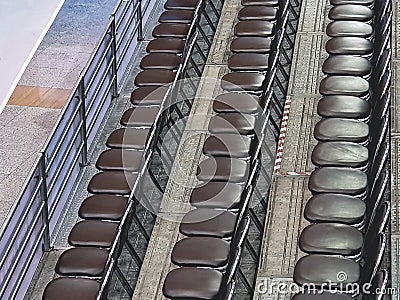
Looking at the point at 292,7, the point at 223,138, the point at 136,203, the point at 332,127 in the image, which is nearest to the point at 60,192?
the point at 136,203

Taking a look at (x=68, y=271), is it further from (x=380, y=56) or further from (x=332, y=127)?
(x=380, y=56)

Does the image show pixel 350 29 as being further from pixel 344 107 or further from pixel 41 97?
pixel 41 97

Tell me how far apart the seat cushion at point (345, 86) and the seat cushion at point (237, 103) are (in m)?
0.55

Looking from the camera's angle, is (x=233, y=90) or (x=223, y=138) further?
(x=233, y=90)

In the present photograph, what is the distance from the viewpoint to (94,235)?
233 inches

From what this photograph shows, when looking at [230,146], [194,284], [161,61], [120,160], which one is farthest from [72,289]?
[161,61]

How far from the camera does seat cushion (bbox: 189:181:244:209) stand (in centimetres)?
608

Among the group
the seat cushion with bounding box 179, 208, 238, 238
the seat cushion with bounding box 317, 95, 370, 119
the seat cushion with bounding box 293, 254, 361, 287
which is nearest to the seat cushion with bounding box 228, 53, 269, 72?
the seat cushion with bounding box 317, 95, 370, 119

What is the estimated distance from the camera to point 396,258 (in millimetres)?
6004

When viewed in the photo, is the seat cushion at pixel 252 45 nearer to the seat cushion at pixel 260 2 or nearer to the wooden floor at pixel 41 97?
the seat cushion at pixel 260 2

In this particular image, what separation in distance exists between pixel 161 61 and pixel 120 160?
4.44 ft

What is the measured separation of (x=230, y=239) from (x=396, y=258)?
108cm

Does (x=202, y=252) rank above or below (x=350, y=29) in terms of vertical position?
below

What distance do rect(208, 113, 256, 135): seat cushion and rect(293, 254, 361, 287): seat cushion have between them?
1446 mm
